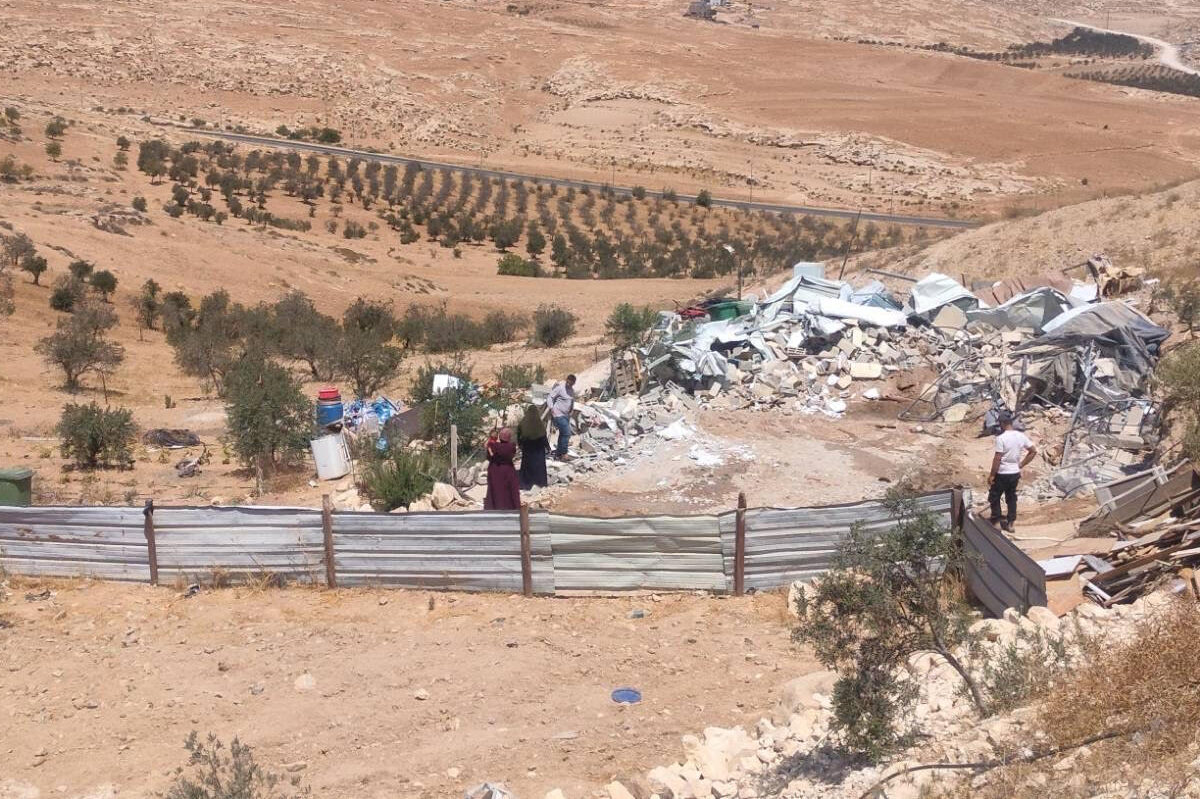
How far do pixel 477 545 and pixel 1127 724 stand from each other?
228 inches

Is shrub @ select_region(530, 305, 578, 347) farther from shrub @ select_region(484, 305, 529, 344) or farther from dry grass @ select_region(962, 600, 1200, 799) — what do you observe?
dry grass @ select_region(962, 600, 1200, 799)

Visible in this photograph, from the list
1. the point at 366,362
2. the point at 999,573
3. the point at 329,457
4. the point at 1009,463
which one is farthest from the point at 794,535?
the point at 366,362

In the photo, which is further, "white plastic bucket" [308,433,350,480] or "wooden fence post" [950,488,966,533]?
"white plastic bucket" [308,433,350,480]

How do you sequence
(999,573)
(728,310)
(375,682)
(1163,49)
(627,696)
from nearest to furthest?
(627,696) → (375,682) → (999,573) → (728,310) → (1163,49)

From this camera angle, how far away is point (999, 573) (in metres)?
9.05

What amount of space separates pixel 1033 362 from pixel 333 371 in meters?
12.6

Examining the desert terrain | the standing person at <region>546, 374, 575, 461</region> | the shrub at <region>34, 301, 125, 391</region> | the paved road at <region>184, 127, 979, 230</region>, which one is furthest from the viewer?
the paved road at <region>184, 127, 979, 230</region>

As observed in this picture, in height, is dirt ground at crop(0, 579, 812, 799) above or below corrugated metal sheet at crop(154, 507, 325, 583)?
below

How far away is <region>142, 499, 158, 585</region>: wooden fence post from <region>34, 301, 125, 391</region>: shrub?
11341mm

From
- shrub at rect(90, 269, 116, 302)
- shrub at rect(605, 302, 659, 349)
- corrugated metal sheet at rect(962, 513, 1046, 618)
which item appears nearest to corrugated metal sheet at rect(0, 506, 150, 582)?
corrugated metal sheet at rect(962, 513, 1046, 618)

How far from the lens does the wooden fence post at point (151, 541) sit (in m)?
10.4

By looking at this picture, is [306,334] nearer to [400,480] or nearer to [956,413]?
[400,480]

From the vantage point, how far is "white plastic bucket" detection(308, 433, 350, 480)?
14.5 metres

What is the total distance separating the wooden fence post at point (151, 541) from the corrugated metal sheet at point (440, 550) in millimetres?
1695
